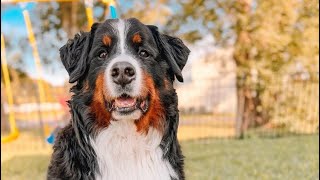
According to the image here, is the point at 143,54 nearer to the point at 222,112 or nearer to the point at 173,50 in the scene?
the point at 173,50

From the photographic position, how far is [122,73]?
3.25 m

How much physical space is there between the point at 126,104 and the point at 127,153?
405 mm

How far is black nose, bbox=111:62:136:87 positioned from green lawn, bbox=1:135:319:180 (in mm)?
3913

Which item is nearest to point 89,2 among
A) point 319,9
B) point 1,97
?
point 319,9

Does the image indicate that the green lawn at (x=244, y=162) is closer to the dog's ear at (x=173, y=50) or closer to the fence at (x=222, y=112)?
the fence at (x=222, y=112)

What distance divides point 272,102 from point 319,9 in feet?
9.95

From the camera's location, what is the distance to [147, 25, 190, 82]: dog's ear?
11.9 ft

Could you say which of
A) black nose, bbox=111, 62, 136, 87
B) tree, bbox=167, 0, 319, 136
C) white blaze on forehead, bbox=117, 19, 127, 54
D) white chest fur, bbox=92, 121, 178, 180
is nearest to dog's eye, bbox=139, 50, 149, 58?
white blaze on forehead, bbox=117, 19, 127, 54

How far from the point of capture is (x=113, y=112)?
11.3 feet

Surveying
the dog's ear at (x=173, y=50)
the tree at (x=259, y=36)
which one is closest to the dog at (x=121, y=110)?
the dog's ear at (x=173, y=50)

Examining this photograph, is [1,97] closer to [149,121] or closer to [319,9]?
[319,9]

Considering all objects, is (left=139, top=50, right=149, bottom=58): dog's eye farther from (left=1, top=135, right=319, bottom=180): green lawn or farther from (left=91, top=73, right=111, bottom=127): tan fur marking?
(left=1, top=135, right=319, bottom=180): green lawn

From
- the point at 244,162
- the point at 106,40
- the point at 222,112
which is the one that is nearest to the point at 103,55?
the point at 106,40

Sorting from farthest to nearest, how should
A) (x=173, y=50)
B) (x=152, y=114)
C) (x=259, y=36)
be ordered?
(x=259, y=36) → (x=173, y=50) → (x=152, y=114)
